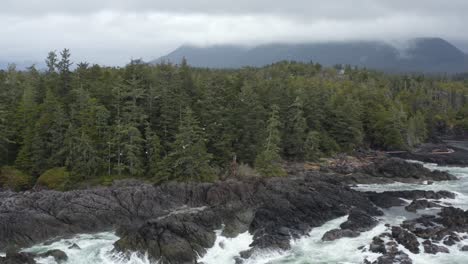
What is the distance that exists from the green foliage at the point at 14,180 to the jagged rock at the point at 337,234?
114ft

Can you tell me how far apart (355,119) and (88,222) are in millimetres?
55102

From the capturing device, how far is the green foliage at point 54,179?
49.6m

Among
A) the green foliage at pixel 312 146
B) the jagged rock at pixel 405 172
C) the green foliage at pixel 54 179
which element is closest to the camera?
the green foliage at pixel 54 179

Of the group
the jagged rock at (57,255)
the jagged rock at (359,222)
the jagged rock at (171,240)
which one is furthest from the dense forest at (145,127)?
the jagged rock at (57,255)

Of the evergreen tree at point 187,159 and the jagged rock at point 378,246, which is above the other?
the evergreen tree at point 187,159

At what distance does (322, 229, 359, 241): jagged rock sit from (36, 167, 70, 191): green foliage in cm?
2950

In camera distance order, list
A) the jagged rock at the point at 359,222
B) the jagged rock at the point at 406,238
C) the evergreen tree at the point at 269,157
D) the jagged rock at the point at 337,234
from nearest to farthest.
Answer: the jagged rock at the point at 406,238, the jagged rock at the point at 337,234, the jagged rock at the point at 359,222, the evergreen tree at the point at 269,157

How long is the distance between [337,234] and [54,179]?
31.9 m

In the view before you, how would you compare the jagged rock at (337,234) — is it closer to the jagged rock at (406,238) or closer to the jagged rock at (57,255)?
the jagged rock at (406,238)

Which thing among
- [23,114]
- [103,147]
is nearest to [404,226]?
[103,147]

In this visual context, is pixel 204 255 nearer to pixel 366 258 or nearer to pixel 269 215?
pixel 269 215

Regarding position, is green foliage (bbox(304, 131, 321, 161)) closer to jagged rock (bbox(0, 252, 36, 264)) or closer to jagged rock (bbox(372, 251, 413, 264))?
jagged rock (bbox(372, 251, 413, 264))

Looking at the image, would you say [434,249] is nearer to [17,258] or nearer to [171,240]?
[171,240]

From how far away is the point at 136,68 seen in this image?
64.2m
